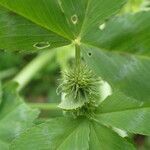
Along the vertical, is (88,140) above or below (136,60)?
below

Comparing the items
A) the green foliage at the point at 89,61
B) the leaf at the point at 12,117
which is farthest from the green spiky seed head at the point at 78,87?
the leaf at the point at 12,117

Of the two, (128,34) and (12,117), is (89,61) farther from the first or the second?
(12,117)

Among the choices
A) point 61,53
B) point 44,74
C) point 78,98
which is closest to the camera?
point 78,98

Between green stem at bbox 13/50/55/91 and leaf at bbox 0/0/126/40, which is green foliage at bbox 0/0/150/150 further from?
green stem at bbox 13/50/55/91

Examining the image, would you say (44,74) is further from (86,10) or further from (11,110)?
(86,10)

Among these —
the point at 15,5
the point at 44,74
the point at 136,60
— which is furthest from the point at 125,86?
the point at 44,74

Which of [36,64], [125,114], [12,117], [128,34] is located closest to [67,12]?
[128,34]

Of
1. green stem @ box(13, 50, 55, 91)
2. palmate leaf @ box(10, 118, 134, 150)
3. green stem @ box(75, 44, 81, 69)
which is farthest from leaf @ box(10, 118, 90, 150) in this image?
green stem @ box(13, 50, 55, 91)
